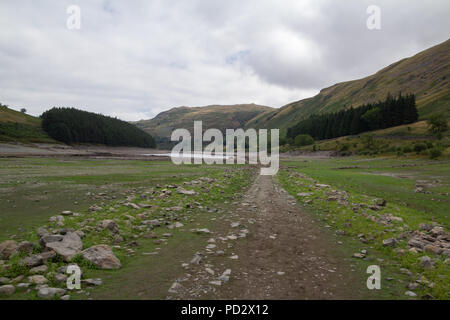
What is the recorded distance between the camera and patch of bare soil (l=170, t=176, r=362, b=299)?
630 cm

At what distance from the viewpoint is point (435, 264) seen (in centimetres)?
772

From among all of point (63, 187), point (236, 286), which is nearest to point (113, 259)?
point (236, 286)

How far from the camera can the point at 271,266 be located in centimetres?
789

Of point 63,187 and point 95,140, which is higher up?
point 95,140

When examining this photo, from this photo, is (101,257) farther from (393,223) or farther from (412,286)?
(393,223)

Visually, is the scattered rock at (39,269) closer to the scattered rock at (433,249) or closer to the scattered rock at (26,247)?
the scattered rock at (26,247)

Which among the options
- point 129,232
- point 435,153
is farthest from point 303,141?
point 129,232

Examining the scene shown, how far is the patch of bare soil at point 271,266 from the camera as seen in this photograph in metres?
6.30

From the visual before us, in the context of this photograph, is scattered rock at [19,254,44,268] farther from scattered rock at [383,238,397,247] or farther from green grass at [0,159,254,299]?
scattered rock at [383,238,397,247]

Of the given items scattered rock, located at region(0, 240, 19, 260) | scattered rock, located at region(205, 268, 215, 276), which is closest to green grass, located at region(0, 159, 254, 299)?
scattered rock, located at region(0, 240, 19, 260)
